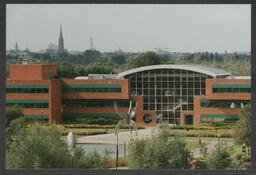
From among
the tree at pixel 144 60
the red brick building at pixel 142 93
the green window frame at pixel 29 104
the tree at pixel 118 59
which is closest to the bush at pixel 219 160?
the red brick building at pixel 142 93

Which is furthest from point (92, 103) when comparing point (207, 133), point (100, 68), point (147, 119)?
point (207, 133)

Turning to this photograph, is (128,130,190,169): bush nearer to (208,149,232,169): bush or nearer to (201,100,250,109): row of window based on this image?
(208,149,232,169): bush

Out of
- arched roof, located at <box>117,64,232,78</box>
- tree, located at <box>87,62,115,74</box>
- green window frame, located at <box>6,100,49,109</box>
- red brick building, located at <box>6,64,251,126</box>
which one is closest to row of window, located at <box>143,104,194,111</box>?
red brick building, located at <box>6,64,251,126</box>

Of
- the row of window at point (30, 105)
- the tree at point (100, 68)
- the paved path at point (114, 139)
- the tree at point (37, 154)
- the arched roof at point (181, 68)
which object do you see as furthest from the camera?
the tree at point (100, 68)

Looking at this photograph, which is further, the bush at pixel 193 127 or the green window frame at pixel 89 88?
the green window frame at pixel 89 88

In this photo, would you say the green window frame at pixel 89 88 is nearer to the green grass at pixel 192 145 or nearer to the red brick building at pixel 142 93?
the red brick building at pixel 142 93

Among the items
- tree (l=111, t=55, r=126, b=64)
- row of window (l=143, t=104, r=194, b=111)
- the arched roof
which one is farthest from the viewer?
the arched roof

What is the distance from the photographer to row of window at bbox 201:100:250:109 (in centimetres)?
1170

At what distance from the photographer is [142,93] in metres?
12.3

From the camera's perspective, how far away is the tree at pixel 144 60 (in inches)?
476

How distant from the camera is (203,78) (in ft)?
40.2

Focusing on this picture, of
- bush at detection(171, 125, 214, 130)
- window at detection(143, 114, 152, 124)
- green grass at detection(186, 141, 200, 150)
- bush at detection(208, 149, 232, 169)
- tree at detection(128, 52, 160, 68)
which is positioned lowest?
bush at detection(208, 149, 232, 169)

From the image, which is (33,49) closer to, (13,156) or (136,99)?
(136,99)

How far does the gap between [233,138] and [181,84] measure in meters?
2.84
